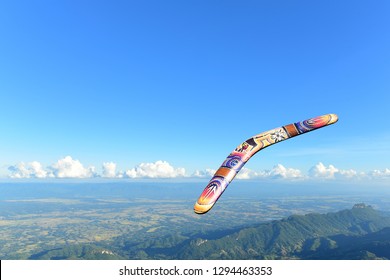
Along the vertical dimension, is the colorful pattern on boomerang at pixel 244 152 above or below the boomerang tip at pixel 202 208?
above

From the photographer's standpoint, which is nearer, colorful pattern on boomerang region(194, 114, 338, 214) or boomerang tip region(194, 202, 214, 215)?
boomerang tip region(194, 202, 214, 215)

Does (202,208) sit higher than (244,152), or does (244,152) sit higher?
(244,152)

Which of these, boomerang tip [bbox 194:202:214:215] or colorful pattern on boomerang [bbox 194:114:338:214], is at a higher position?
colorful pattern on boomerang [bbox 194:114:338:214]

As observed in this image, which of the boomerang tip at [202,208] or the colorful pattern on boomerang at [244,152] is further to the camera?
the colorful pattern on boomerang at [244,152]

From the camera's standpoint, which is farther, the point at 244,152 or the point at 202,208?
the point at 244,152
